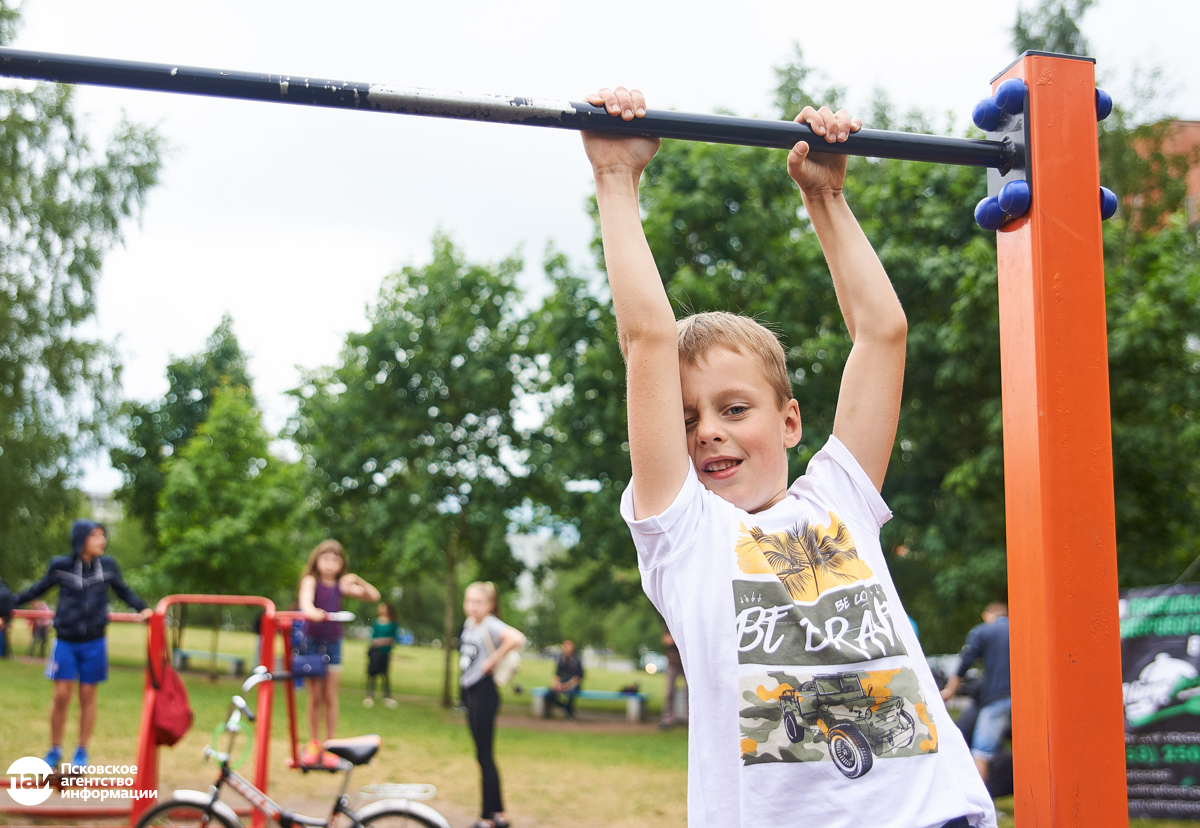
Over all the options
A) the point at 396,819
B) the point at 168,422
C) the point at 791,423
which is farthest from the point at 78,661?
the point at 168,422

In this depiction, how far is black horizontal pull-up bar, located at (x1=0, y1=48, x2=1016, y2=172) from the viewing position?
1514mm

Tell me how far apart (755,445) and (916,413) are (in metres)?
14.9

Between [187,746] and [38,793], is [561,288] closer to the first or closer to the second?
[187,746]

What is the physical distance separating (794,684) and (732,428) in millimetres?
424

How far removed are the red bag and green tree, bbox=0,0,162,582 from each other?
12.9 meters

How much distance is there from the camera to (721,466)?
1586mm

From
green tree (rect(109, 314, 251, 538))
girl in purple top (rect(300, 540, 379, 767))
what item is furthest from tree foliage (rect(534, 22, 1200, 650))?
green tree (rect(109, 314, 251, 538))

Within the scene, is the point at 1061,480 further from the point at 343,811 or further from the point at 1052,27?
the point at 1052,27

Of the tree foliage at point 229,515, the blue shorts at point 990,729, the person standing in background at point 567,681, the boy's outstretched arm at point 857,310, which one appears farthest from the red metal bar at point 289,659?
the tree foliage at point 229,515

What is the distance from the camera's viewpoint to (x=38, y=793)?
6.31 meters

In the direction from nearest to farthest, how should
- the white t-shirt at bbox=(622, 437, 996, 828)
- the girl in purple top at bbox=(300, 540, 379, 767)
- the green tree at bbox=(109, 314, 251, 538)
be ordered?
the white t-shirt at bbox=(622, 437, 996, 828) < the girl in purple top at bbox=(300, 540, 379, 767) < the green tree at bbox=(109, 314, 251, 538)

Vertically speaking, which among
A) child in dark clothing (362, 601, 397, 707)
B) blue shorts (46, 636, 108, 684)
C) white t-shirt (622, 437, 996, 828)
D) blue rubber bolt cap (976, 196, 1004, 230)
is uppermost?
blue rubber bolt cap (976, 196, 1004, 230)

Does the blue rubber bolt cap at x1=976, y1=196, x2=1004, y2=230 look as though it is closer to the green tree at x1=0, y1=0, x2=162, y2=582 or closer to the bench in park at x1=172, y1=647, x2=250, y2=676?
the green tree at x1=0, y1=0, x2=162, y2=582

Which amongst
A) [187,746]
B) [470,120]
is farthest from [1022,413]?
[187,746]
